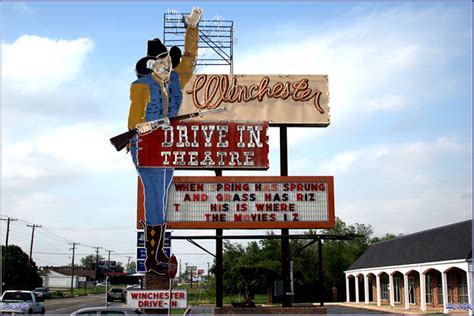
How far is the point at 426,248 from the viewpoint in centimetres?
3741

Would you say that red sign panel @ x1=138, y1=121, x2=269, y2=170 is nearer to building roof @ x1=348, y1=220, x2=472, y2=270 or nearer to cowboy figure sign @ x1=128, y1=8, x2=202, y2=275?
cowboy figure sign @ x1=128, y1=8, x2=202, y2=275

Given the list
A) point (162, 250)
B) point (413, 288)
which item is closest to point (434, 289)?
point (413, 288)

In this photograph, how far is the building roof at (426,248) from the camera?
32.7m

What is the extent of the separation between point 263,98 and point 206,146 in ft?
10.4

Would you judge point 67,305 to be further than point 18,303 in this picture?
Yes

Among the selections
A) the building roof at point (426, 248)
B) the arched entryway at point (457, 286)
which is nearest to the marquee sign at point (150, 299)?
the building roof at point (426, 248)

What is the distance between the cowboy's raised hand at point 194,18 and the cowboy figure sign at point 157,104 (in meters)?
0.04

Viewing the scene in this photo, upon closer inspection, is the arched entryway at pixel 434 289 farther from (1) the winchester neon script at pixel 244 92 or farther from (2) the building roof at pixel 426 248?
(1) the winchester neon script at pixel 244 92

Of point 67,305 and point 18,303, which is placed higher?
point 18,303

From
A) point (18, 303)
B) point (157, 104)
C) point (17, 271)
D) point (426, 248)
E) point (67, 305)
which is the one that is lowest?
point (67, 305)

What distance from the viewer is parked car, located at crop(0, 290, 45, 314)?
27.5 meters

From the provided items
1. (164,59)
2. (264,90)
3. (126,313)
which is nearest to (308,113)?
(264,90)

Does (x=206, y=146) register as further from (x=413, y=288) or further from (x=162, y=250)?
(x=413, y=288)

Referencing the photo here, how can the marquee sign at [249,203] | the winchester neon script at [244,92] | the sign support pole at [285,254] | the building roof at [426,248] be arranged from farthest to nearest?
the building roof at [426,248], the winchester neon script at [244,92], the sign support pole at [285,254], the marquee sign at [249,203]
